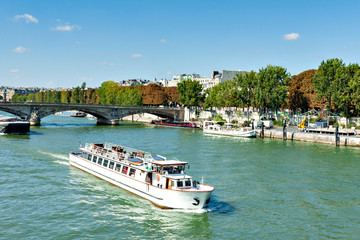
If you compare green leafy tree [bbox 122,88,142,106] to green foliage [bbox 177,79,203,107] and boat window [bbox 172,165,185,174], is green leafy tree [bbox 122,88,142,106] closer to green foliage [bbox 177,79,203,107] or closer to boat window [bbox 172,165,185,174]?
green foliage [bbox 177,79,203,107]

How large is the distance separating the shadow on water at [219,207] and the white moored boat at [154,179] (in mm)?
954

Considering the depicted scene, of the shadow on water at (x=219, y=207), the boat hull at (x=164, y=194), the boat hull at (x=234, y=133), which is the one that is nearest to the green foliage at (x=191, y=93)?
the boat hull at (x=234, y=133)

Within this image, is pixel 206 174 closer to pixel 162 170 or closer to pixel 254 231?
pixel 162 170

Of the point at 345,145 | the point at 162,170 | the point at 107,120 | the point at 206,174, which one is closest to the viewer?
the point at 162,170

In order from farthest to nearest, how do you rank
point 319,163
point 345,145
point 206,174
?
point 345,145 < point 319,163 < point 206,174

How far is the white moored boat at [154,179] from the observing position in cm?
2267

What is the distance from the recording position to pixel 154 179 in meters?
24.8

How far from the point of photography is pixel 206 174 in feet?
108

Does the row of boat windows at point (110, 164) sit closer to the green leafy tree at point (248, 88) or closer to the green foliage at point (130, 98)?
the green leafy tree at point (248, 88)

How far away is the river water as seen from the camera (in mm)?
19922

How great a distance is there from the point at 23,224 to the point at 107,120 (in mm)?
81512

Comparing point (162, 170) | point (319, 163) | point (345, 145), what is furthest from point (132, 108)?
point (162, 170)

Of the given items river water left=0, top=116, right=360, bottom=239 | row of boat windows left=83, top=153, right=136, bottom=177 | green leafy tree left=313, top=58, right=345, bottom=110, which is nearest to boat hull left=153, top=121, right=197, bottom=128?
green leafy tree left=313, top=58, right=345, bottom=110

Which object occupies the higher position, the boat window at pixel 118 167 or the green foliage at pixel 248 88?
the green foliage at pixel 248 88
